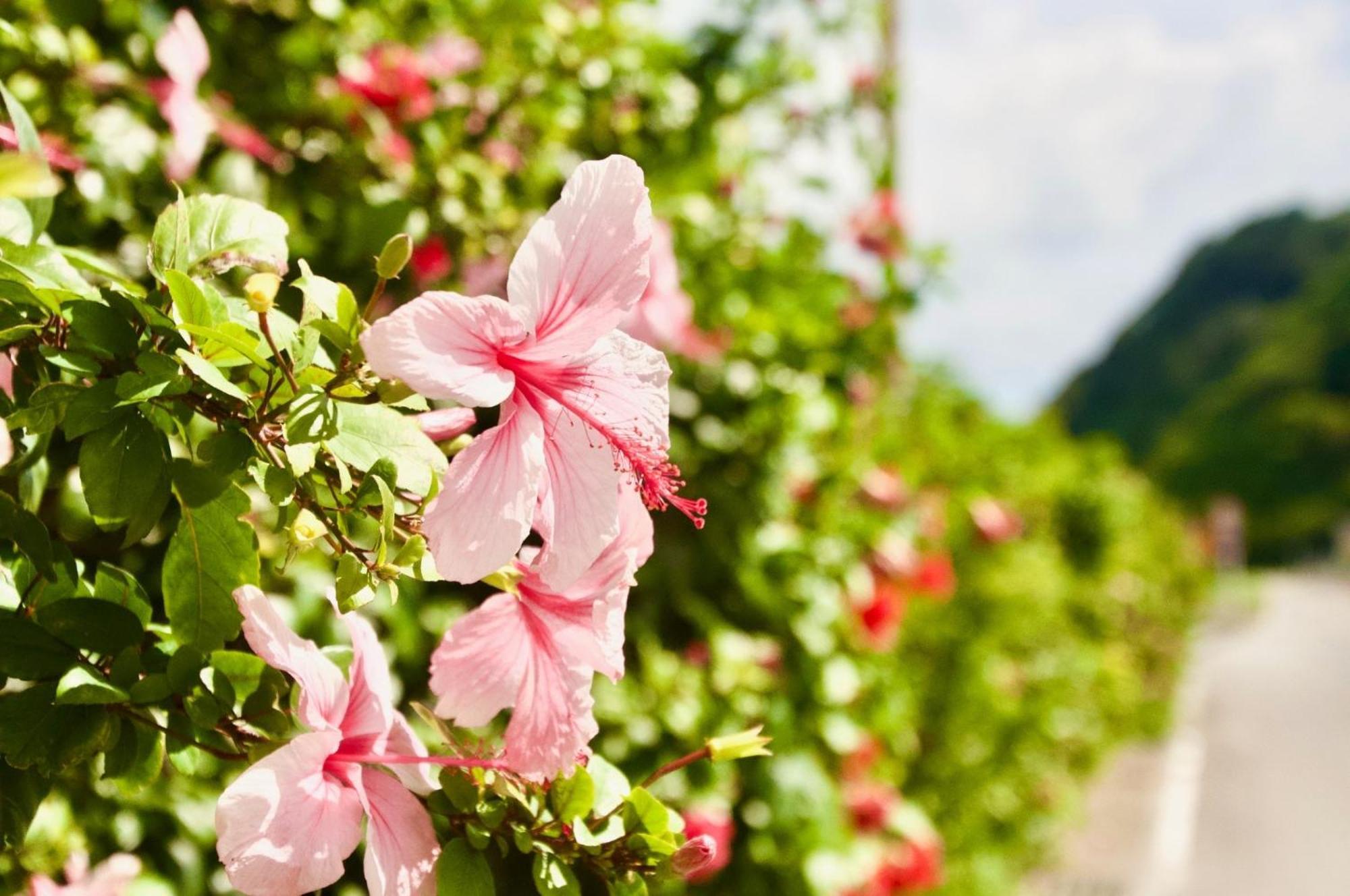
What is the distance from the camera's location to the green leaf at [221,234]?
0.55 meters

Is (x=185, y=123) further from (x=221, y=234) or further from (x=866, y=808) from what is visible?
(x=866, y=808)

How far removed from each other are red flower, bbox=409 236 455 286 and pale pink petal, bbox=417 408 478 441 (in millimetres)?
829

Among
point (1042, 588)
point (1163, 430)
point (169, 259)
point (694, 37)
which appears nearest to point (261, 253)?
point (169, 259)

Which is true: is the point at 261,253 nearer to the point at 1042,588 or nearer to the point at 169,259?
the point at 169,259

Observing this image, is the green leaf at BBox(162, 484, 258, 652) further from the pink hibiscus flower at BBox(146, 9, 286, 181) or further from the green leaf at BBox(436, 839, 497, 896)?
the pink hibiscus flower at BBox(146, 9, 286, 181)

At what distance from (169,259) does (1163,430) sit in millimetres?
55480

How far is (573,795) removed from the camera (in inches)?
21.7

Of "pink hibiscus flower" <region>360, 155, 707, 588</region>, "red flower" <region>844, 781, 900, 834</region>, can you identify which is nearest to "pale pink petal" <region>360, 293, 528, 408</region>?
"pink hibiscus flower" <region>360, 155, 707, 588</region>

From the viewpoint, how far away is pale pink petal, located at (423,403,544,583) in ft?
1.56

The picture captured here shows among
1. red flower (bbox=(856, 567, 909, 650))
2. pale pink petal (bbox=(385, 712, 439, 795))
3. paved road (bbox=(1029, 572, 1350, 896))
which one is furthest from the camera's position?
paved road (bbox=(1029, 572, 1350, 896))

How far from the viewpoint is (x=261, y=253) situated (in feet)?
1.86

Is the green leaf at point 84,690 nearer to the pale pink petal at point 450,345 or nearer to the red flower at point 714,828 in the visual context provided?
the pale pink petal at point 450,345

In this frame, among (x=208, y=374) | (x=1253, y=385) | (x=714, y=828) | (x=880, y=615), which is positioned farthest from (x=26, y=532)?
(x=1253, y=385)

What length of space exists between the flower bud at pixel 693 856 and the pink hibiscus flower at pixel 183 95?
754 mm
